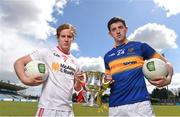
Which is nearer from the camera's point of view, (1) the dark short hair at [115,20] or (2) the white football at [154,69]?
(2) the white football at [154,69]

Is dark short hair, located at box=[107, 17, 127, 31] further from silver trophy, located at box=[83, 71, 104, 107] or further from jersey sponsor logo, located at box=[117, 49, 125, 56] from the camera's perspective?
silver trophy, located at box=[83, 71, 104, 107]

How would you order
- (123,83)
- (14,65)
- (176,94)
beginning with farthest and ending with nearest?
1. (176,94)
2. (123,83)
3. (14,65)

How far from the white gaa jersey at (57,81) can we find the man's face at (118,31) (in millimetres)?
921

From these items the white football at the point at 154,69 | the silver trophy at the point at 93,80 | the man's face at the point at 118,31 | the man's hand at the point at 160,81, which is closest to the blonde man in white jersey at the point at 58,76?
the silver trophy at the point at 93,80

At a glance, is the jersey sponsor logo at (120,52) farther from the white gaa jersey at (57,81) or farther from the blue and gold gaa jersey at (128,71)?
the white gaa jersey at (57,81)

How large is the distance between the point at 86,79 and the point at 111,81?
1.40ft

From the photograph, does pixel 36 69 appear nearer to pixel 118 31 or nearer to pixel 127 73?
pixel 127 73

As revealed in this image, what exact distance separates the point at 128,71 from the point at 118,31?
75 centimetres

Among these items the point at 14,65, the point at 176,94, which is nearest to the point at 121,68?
the point at 14,65

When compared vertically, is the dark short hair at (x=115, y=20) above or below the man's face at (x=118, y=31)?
above

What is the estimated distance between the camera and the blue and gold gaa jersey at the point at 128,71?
5.90 metres

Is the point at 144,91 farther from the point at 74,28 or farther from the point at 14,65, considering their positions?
the point at 14,65

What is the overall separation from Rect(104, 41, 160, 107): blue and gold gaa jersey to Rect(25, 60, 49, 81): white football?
4.06 feet

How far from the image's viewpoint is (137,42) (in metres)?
6.35
